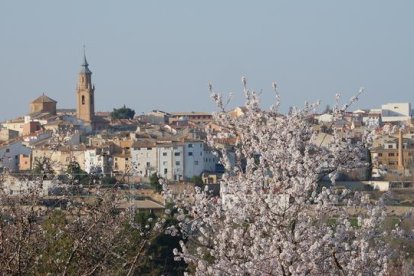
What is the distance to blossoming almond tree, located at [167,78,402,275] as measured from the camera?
21.3 feet

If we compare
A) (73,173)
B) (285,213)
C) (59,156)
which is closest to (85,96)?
(59,156)

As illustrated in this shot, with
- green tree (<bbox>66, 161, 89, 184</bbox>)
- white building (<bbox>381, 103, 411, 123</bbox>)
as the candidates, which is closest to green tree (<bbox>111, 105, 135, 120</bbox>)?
white building (<bbox>381, 103, 411, 123</bbox>)

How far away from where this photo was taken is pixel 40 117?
59781 mm

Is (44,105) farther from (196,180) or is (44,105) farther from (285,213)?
(285,213)

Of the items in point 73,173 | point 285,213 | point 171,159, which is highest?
point 171,159

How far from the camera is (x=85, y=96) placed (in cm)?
6438

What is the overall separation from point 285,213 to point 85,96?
2287 inches

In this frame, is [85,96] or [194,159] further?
[85,96]

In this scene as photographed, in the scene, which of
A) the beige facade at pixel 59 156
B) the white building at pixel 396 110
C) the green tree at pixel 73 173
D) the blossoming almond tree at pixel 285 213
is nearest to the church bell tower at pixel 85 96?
the white building at pixel 396 110

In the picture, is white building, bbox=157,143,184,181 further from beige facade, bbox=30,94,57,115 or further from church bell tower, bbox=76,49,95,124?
beige facade, bbox=30,94,57,115

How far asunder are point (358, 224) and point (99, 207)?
157 cm

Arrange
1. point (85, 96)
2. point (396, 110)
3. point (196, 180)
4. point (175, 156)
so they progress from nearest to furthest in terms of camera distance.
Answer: point (196, 180) < point (175, 156) < point (85, 96) < point (396, 110)

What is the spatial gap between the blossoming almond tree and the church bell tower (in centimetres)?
5477

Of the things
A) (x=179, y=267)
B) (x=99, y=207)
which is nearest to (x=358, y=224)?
(x=99, y=207)
